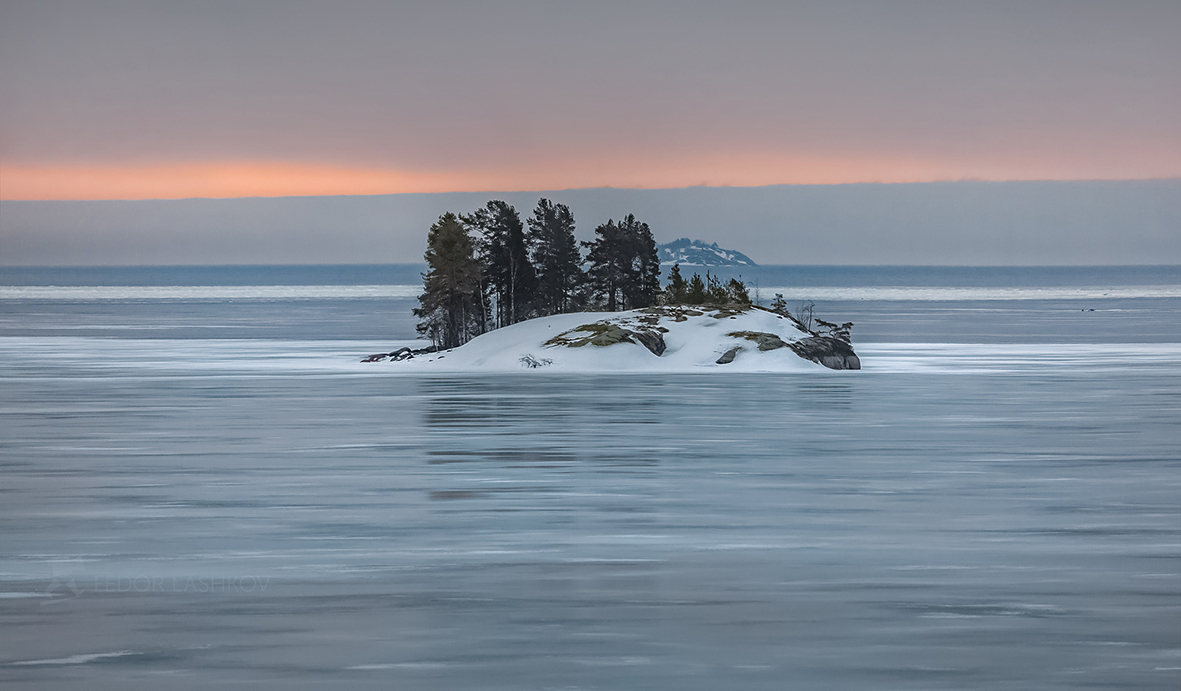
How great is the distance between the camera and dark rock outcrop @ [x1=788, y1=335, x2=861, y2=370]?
1699 inches

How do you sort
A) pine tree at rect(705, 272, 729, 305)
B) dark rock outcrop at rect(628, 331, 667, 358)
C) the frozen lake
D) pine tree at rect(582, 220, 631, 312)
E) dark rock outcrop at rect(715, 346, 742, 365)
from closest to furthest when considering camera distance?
the frozen lake < dark rock outcrop at rect(715, 346, 742, 365) < dark rock outcrop at rect(628, 331, 667, 358) < pine tree at rect(705, 272, 729, 305) < pine tree at rect(582, 220, 631, 312)

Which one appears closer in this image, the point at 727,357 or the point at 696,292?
the point at 727,357

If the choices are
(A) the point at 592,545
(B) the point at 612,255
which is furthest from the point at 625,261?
(A) the point at 592,545

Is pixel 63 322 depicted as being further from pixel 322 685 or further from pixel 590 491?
pixel 322 685

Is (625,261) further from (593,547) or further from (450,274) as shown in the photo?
(593,547)

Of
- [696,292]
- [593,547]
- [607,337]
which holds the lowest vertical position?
[593,547]

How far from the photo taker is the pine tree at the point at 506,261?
67.2m

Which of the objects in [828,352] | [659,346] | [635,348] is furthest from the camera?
[659,346]

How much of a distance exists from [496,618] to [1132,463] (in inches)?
473

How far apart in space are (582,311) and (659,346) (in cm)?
2346

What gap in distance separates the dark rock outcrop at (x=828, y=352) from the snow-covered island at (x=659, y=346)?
0.03 meters

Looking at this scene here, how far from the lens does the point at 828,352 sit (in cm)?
4381

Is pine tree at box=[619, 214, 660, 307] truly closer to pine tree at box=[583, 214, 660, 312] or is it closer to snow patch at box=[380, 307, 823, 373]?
pine tree at box=[583, 214, 660, 312]

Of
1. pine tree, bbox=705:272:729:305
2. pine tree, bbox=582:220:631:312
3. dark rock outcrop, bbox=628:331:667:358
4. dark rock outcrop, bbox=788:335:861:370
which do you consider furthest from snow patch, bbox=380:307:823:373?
pine tree, bbox=582:220:631:312
